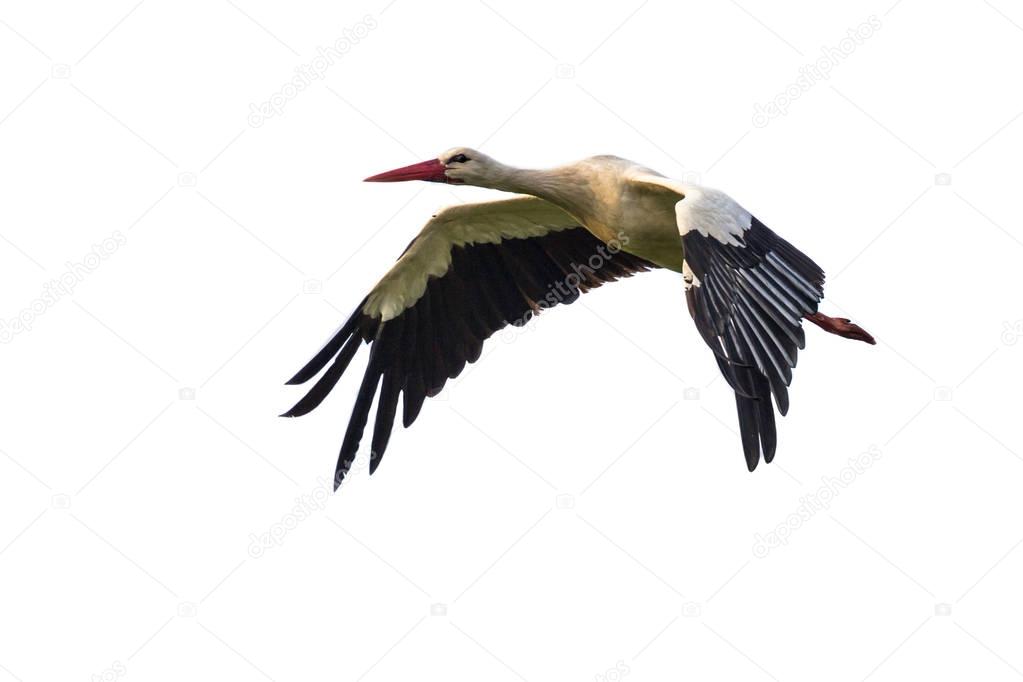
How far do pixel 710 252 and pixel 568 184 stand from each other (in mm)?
1320

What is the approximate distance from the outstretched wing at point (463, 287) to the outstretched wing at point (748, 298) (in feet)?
5.83

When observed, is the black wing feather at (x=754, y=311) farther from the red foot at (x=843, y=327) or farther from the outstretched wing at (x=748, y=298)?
the red foot at (x=843, y=327)

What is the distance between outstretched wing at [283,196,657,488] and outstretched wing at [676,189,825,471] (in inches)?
69.9

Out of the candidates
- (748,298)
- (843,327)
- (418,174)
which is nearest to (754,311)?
(748,298)

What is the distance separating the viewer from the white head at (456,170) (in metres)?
9.73

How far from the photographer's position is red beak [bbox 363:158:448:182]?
9727mm

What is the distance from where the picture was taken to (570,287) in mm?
10539

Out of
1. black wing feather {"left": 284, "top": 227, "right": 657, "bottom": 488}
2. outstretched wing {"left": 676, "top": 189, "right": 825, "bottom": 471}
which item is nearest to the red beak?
black wing feather {"left": 284, "top": 227, "right": 657, "bottom": 488}

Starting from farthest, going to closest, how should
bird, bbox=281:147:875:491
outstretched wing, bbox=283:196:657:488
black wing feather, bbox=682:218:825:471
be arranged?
outstretched wing, bbox=283:196:657:488, bird, bbox=281:147:875:491, black wing feather, bbox=682:218:825:471

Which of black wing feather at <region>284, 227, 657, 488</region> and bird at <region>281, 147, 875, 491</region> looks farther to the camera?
black wing feather at <region>284, 227, 657, 488</region>

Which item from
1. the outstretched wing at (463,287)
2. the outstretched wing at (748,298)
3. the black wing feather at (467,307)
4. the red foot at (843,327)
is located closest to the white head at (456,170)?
the outstretched wing at (463,287)

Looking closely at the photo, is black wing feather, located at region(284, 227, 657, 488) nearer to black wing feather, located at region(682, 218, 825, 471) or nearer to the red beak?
the red beak

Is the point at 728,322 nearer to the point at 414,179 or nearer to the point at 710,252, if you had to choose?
the point at 710,252

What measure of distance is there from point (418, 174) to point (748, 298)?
2.24m
